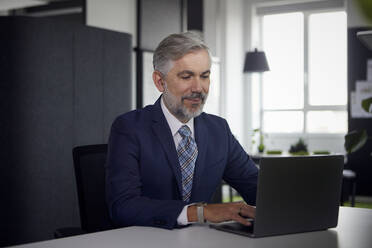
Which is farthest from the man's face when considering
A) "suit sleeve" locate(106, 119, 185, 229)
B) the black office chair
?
the black office chair

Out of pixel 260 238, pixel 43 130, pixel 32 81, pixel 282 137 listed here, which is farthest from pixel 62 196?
pixel 282 137

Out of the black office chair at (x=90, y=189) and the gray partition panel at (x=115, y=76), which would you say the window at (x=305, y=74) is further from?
the black office chair at (x=90, y=189)

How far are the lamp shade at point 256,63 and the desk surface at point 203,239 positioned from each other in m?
5.20

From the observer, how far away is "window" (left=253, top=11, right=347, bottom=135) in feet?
27.3

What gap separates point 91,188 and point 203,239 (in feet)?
2.61

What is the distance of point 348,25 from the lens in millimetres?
7961

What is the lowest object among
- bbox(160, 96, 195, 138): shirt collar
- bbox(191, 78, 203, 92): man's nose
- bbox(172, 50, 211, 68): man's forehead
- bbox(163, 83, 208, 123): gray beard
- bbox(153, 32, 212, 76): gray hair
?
bbox(160, 96, 195, 138): shirt collar

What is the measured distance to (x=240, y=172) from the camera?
226cm

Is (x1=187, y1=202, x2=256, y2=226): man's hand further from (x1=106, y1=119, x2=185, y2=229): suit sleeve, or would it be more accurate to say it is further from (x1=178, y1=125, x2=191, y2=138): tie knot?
(x1=178, y1=125, x2=191, y2=138): tie knot

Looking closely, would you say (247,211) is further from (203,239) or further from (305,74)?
(305,74)

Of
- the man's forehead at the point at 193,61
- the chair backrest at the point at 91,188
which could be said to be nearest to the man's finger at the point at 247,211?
the man's forehead at the point at 193,61

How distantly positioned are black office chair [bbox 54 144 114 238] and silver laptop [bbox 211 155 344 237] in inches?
27.3

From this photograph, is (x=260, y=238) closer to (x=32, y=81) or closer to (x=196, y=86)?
(x=196, y=86)

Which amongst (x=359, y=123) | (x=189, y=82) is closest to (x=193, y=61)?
(x=189, y=82)
